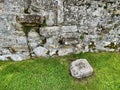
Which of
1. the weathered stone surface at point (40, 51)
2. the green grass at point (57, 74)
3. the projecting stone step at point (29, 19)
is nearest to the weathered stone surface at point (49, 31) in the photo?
the projecting stone step at point (29, 19)

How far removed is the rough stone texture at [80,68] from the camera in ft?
12.8

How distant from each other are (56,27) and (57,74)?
2.49 feet

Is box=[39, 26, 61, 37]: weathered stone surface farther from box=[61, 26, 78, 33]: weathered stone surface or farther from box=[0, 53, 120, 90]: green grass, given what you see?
box=[0, 53, 120, 90]: green grass

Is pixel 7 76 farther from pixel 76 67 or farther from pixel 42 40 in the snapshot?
pixel 76 67

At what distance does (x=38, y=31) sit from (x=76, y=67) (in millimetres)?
840

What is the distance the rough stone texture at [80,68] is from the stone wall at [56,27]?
274 millimetres

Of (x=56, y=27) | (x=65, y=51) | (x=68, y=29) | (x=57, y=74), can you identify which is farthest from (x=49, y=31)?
(x=57, y=74)

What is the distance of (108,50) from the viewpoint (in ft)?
14.3

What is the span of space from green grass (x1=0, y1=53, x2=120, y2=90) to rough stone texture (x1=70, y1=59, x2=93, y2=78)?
0.09 metres

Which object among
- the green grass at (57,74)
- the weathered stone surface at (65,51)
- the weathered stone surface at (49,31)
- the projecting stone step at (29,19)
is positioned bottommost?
the green grass at (57,74)

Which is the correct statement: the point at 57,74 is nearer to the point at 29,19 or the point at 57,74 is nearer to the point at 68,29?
the point at 68,29

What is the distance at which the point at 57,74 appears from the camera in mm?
4039

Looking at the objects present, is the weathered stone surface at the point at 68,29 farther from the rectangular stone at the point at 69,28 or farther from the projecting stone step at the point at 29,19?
the projecting stone step at the point at 29,19

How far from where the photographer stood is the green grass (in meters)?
3.89
